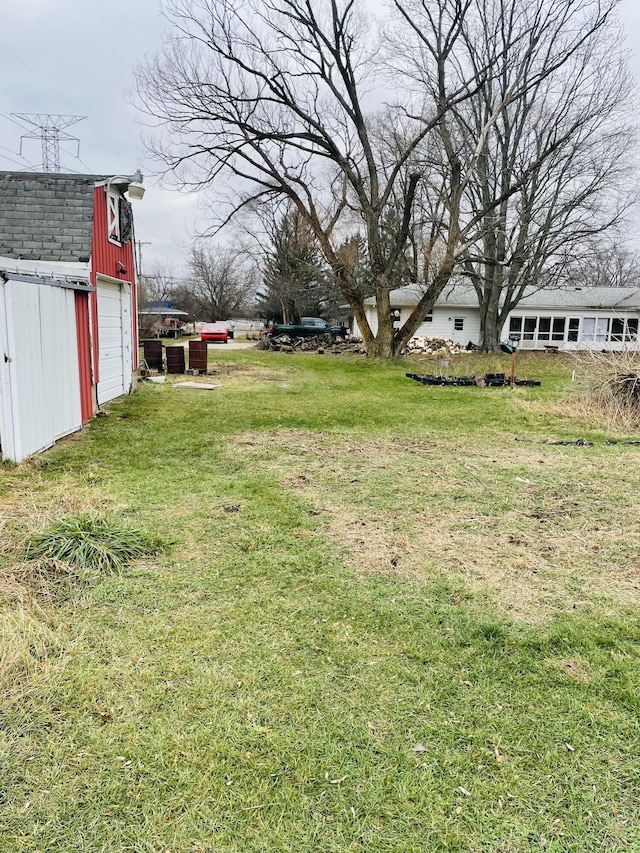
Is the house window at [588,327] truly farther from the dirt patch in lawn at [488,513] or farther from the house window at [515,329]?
the dirt patch in lawn at [488,513]

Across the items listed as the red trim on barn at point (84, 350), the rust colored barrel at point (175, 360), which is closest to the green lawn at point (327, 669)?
the red trim on barn at point (84, 350)

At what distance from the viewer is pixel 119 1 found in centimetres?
1052

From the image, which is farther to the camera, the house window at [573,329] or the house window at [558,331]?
the house window at [558,331]

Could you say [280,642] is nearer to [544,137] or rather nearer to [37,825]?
[37,825]

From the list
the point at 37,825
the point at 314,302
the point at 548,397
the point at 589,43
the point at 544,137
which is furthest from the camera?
the point at 314,302

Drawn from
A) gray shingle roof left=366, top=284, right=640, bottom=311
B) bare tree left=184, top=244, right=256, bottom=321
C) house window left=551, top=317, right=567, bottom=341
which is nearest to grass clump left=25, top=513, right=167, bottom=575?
gray shingle roof left=366, top=284, right=640, bottom=311

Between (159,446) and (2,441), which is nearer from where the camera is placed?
(2,441)

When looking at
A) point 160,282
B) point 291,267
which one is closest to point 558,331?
point 291,267

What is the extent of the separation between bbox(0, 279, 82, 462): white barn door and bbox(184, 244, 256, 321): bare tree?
44.7 meters

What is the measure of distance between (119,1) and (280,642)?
506 inches

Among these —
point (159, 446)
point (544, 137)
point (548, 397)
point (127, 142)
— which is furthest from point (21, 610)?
point (544, 137)

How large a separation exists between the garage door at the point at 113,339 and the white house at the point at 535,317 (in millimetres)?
18976

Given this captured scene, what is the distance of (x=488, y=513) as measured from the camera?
4.58 m

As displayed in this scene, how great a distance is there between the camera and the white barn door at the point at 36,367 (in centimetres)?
542
